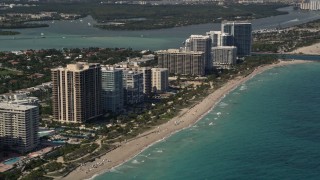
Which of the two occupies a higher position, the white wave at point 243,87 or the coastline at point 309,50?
the coastline at point 309,50

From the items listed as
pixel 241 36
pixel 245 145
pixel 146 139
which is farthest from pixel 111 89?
pixel 241 36

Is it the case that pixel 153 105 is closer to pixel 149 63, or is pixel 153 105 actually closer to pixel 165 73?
pixel 165 73

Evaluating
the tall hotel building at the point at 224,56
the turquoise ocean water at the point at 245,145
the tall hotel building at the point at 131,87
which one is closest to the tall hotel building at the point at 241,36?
the tall hotel building at the point at 224,56

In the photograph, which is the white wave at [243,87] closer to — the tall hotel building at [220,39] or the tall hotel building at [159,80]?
the tall hotel building at [159,80]

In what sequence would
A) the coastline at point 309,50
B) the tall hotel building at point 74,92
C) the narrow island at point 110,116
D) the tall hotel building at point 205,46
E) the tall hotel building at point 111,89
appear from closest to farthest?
the narrow island at point 110,116 → the tall hotel building at point 74,92 → the tall hotel building at point 111,89 → the tall hotel building at point 205,46 → the coastline at point 309,50

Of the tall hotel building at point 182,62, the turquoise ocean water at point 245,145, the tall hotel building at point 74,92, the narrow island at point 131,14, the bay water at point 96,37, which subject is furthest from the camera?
the narrow island at point 131,14

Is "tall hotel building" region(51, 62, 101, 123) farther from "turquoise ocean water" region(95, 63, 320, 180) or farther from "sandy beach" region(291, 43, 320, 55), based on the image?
"sandy beach" region(291, 43, 320, 55)
